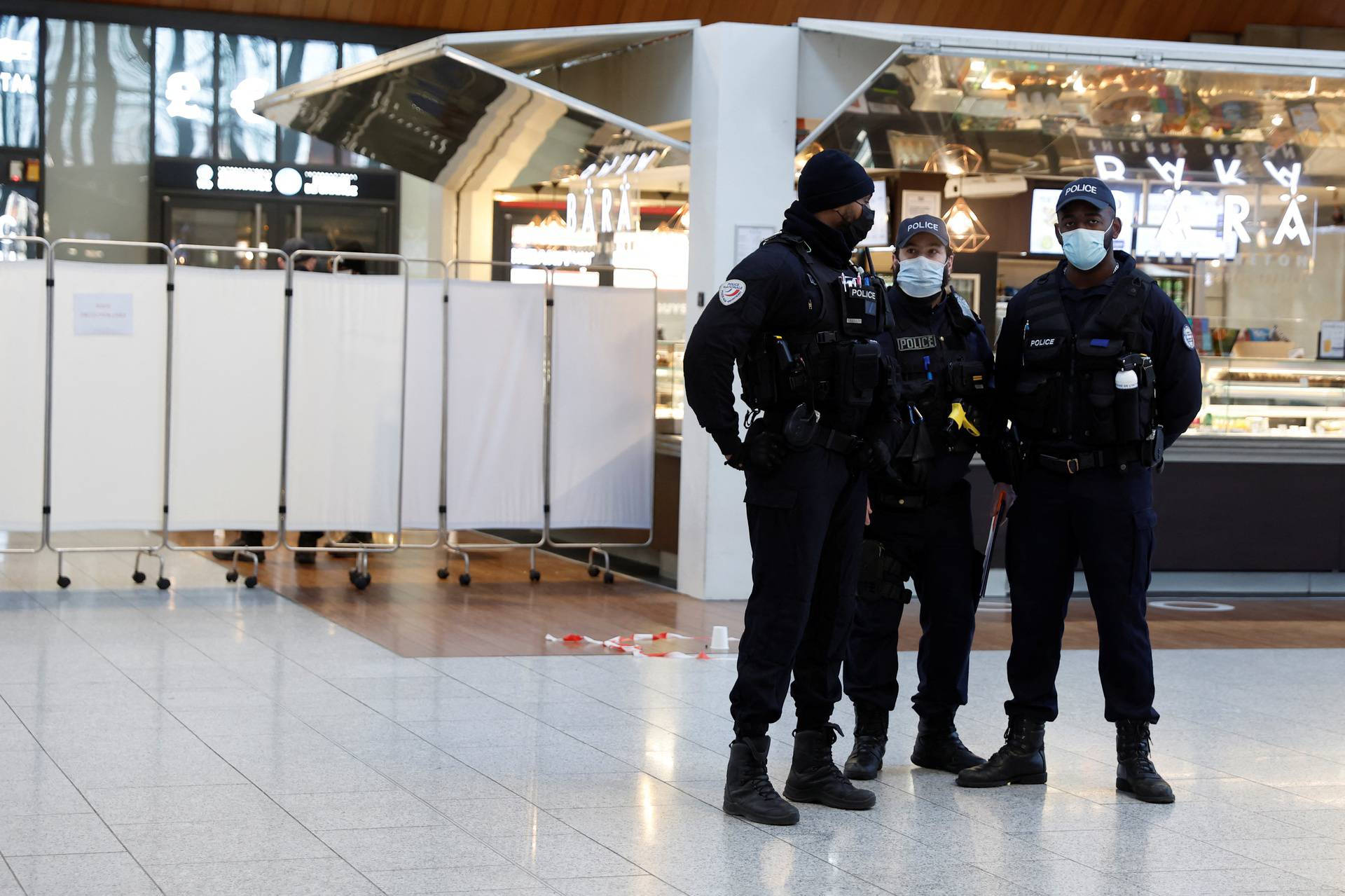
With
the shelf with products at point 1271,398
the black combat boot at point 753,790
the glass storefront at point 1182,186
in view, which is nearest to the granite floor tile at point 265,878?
the black combat boot at point 753,790

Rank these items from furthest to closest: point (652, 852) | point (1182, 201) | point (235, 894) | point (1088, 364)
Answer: point (1182, 201)
point (1088, 364)
point (652, 852)
point (235, 894)

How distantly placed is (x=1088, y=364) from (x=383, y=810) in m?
2.35

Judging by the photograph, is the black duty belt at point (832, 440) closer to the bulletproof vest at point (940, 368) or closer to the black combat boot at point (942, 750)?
the bulletproof vest at point (940, 368)

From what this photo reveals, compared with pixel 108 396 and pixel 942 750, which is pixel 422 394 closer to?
pixel 108 396

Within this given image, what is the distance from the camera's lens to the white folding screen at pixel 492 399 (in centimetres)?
909

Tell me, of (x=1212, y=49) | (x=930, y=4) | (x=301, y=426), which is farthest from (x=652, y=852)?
(x=930, y=4)

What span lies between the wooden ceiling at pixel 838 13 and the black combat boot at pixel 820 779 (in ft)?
45.4

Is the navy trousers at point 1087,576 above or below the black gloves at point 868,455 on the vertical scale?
below

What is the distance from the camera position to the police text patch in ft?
16.3

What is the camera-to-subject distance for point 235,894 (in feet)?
11.9

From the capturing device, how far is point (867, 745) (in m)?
4.99

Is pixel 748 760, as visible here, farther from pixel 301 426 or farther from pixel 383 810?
pixel 301 426

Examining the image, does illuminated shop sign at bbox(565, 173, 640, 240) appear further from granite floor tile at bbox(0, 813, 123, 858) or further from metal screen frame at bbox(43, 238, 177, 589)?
granite floor tile at bbox(0, 813, 123, 858)

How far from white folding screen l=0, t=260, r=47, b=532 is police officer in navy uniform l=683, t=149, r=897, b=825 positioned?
491 centimetres
